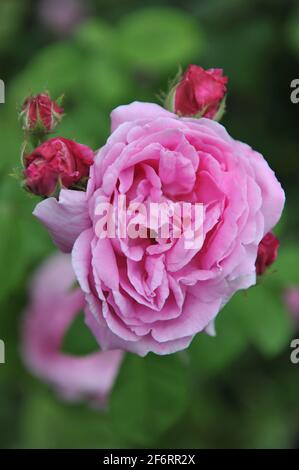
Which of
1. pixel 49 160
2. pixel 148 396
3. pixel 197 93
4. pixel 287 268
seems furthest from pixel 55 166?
pixel 287 268

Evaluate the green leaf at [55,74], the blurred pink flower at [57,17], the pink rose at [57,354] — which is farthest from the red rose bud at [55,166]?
the blurred pink flower at [57,17]

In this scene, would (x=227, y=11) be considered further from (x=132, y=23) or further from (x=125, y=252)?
(x=125, y=252)

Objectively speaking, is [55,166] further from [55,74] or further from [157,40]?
[157,40]

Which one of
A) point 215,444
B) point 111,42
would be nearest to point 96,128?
point 111,42

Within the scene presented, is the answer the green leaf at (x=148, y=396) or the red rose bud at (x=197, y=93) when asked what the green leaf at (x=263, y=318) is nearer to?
the green leaf at (x=148, y=396)

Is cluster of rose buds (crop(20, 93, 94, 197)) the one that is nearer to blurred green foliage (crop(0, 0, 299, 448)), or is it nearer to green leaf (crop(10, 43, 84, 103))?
blurred green foliage (crop(0, 0, 299, 448))

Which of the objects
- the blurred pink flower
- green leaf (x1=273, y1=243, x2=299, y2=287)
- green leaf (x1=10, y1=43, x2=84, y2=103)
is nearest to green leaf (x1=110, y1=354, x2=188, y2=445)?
green leaf (x1=273, y1=243, x2=299, y2=287)
